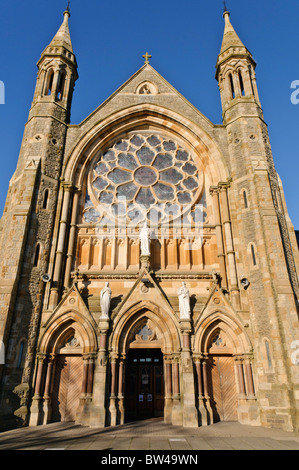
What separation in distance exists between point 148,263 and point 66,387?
238 inches

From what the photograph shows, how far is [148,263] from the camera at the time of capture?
14750mm

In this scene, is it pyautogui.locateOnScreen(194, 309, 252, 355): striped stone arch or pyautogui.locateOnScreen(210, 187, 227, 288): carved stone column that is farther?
pyautogui.locateOnScreen(210, 187, 227, 288): carved stone column

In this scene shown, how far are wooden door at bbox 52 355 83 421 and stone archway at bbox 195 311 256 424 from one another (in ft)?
15.9

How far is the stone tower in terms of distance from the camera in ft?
42.2

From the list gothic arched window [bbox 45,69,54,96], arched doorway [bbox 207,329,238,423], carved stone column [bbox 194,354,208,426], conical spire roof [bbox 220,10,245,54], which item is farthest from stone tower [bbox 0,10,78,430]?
conical spire roof [bbox 220,10,245,54]

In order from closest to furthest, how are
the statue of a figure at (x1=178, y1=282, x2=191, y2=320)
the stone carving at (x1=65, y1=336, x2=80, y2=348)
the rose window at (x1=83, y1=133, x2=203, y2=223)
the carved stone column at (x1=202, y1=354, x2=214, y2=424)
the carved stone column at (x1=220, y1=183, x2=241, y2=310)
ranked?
the carved stone column at (x1=202, y1=354, x2=214, y2=424), the statue of a figure at (x1=178, y1=282, x2=191, y2=320), the stone carving at (x1=65, y1=336, x2=80, y2=348), the carved stone column at (x1=220, y1=183, x2=241, y2=310), the rose window at (x1=83, y1=133, x2=203, y2=223)

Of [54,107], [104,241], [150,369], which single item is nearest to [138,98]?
[54,107]

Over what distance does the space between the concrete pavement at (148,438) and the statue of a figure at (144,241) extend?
22.3 feet

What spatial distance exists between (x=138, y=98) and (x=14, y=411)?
17.2 metres

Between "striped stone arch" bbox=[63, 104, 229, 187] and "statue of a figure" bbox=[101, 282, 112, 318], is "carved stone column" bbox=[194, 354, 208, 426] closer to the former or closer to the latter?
"statue of a figure" bbox=[101, 282, 112, 318]

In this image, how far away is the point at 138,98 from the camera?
20062 mm

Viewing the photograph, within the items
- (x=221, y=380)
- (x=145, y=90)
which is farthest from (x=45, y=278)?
(x=145, y=90)

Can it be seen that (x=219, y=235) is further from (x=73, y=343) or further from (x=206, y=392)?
(x=73, y=343)

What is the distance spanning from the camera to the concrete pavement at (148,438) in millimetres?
8328
